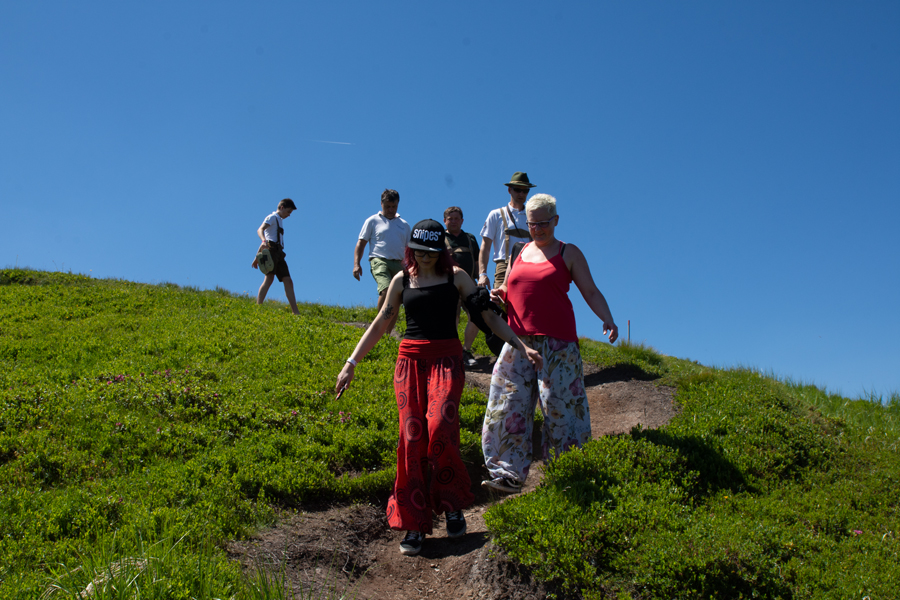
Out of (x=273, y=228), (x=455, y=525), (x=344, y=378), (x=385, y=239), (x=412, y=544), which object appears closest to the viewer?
(x=344, y=378)

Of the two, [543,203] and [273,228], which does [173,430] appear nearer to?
[543,203]

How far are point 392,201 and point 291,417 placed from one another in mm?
4419

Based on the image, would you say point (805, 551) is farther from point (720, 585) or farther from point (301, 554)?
point (301, 554)

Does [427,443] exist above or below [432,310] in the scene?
below

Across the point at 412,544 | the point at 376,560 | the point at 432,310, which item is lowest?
the point at 376,560

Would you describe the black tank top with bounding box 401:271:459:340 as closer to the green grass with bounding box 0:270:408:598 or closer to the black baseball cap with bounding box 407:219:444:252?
the black baseball cap with bounding box 407:219:444:252

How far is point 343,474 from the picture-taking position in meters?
6.62

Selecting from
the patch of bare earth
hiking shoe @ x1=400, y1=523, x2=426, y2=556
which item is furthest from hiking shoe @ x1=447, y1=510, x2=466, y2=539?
hiking shoe @ x1=400, y1=523, x2=426, y2=556

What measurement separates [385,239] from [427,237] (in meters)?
5.44

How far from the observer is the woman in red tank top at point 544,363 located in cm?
555

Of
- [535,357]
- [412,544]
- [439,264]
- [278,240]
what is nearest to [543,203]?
[439,264]

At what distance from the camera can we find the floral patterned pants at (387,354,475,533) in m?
4.98

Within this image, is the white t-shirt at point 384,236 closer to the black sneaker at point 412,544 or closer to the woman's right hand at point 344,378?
the woman's right hand at point 344,378

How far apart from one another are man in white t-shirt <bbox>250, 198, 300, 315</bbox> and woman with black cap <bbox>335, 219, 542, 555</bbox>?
8.53m
